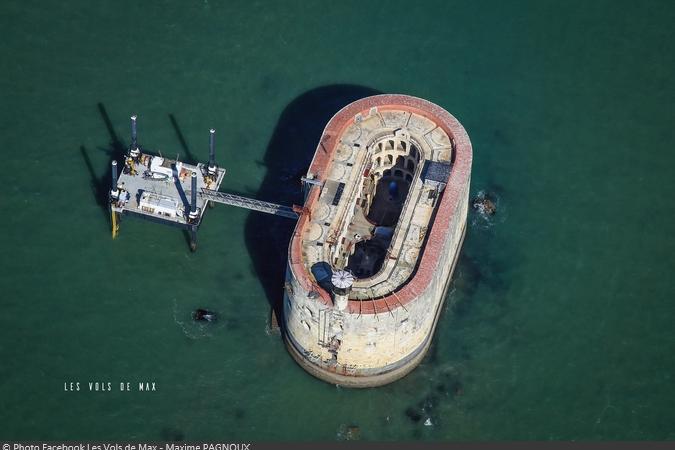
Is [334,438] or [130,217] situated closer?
[334,438]

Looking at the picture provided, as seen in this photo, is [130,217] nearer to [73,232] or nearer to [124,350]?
[73,232]

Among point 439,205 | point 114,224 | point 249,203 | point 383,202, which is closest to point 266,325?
point 249,203

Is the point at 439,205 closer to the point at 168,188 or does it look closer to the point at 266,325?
the point at 266,325

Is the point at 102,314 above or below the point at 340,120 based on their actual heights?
below

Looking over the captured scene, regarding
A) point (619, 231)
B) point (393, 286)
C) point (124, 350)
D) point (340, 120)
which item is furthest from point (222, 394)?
point (619, 231)

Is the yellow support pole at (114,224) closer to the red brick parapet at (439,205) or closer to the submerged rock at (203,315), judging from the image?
the submerged rock at (203,315)

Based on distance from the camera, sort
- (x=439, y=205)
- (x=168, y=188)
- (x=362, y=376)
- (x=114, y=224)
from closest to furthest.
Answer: (x=362, y=376) → (x=439, y=205) → (x=114, y=224) → (x=168, y=188)
